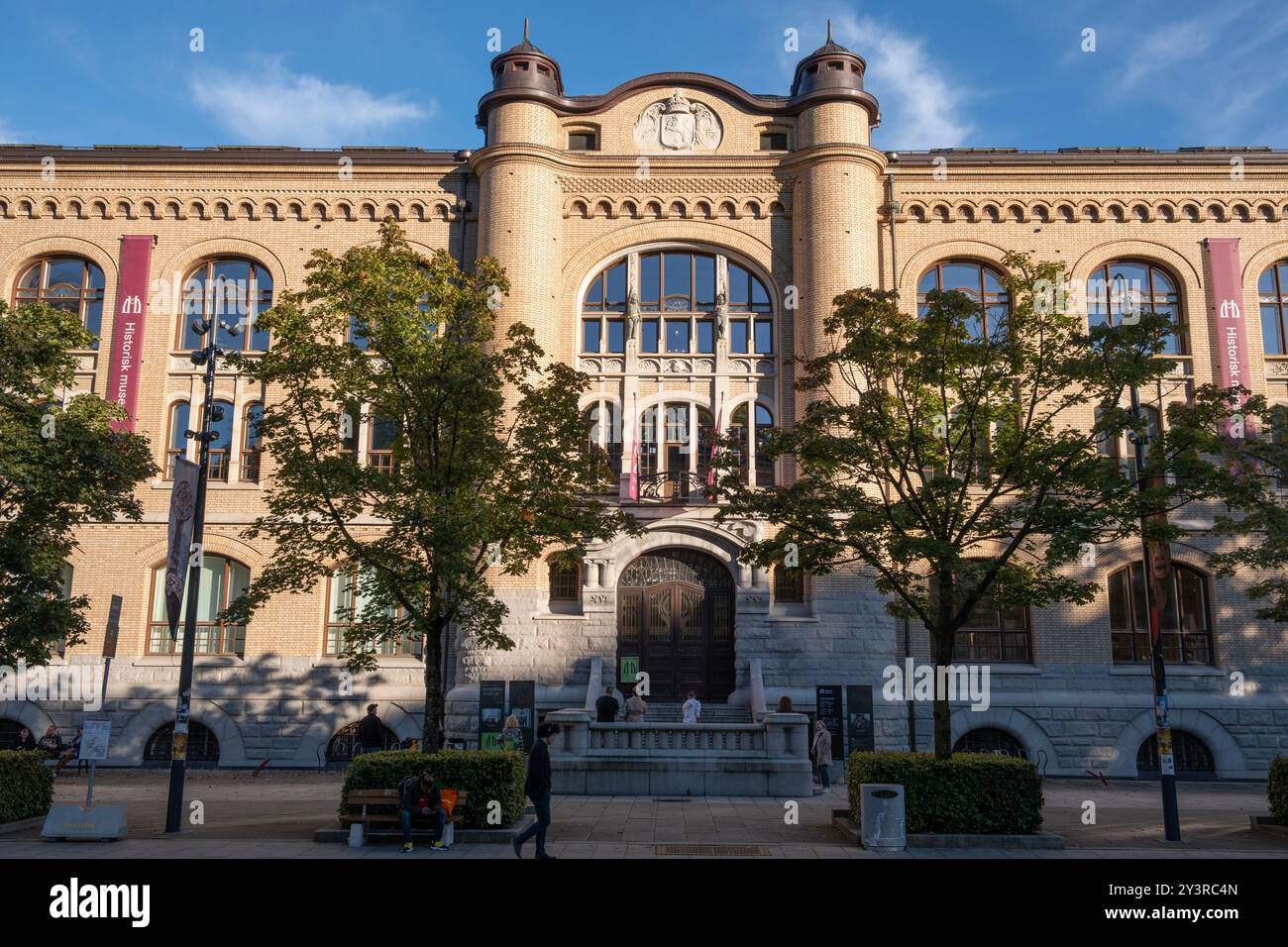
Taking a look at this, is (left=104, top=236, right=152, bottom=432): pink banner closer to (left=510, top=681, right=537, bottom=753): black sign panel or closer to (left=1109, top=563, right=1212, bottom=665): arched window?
(left=510, top=681, right=537, bottom=753): black sign panel

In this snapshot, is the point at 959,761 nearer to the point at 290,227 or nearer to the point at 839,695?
the point at 839,695

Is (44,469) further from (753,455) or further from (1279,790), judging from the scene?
(1279,790)

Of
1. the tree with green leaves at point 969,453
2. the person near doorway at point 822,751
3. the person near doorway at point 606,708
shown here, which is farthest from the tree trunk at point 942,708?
the person near doorway at point 606,708

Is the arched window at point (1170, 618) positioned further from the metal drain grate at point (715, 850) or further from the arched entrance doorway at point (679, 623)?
the metal drain grate at point (715, 850)

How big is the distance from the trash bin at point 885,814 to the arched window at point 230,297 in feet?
70.6

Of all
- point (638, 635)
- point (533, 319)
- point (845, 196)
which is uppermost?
point (845, 196)

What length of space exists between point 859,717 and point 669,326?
1195 centimetres

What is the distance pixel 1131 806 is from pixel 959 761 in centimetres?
736

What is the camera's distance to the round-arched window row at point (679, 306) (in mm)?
29094

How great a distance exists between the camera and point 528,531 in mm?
18266

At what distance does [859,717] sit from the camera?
2423cm

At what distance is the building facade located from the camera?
26.3m

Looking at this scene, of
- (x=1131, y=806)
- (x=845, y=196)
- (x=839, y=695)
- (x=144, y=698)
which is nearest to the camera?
(x=1131, y=806)

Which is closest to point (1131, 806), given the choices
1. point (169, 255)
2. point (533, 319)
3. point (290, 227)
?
point (533, 319)
